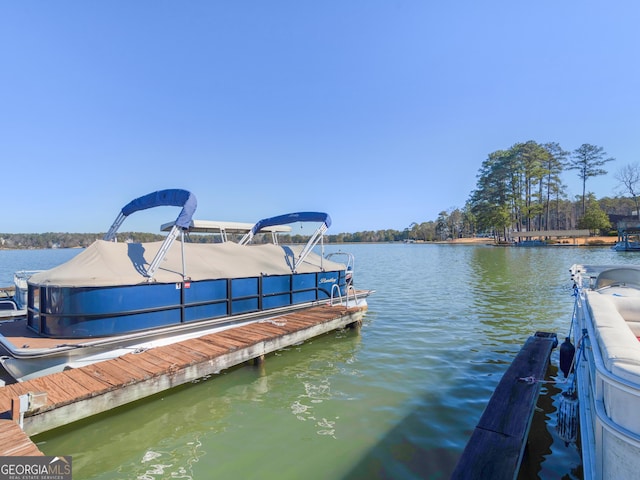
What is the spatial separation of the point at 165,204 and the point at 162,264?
1618mm

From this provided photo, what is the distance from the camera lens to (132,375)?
6.03 m

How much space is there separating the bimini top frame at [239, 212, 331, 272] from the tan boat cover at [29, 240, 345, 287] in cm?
67

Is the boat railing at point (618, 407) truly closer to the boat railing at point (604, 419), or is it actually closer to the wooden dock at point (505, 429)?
the boat railing at point (604, 419)

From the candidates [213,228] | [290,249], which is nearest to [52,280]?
[213,228]

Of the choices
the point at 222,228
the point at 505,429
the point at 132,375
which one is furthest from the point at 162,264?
the point at 505,429

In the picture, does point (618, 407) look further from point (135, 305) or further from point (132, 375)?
point (135, 305)

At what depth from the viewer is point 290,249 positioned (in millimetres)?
13070

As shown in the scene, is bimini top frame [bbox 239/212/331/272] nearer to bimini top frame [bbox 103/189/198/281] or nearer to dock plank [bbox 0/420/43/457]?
bimini top frame [bbox 103/189/198/281]

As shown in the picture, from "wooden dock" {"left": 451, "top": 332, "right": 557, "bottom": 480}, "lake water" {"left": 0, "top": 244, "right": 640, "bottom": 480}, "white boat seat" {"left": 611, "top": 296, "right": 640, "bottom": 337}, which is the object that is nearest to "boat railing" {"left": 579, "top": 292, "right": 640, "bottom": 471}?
"wooden dock" {"left": 451, "top": 332, "right": 557, "bottom": 480}

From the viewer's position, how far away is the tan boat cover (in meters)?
7.31

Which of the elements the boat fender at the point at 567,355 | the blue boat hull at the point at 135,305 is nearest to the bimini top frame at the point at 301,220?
the blue boat hull at the point at 135,305

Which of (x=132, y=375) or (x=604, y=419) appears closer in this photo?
(x=604, y=419)

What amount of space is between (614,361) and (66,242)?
188m

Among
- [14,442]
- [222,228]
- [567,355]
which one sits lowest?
[14,442]
